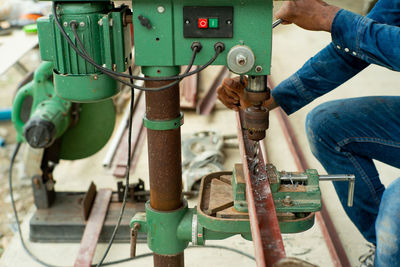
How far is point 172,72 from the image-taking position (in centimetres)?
137

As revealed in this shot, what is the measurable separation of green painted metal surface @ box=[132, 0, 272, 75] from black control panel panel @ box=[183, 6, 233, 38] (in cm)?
1

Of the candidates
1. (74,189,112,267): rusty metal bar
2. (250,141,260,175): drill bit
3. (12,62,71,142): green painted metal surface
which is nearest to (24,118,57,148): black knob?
(12,62,71,142): green painted metal surface

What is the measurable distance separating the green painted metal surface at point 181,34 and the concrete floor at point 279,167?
118 centimetres

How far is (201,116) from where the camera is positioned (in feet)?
12.5


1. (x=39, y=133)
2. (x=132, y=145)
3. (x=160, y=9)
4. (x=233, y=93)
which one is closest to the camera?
(x=160, y=9)

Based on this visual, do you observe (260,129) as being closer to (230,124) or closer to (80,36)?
(80,36)

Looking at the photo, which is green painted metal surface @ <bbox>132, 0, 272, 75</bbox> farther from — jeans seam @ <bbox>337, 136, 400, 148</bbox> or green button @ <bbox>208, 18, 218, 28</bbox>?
jeans seam @ <bbox>337, 136, 400, 148</bbox>

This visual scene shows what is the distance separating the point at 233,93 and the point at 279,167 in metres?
1.35

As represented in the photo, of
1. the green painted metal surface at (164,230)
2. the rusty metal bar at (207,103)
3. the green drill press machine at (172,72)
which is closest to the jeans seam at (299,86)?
the green drill press machine at (172,72)

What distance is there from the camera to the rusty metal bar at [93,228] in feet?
7.06

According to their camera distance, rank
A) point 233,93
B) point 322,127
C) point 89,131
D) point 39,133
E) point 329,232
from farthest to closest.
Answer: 1. point 89,131
2. point 329,232
3. point 39,133
4. point 322,127
5. point 233,93

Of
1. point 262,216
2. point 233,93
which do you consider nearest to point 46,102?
point 233,93

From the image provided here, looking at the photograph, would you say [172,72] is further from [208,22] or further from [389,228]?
[389,228]

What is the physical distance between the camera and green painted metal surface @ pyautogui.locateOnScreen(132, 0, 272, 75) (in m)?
1.27
